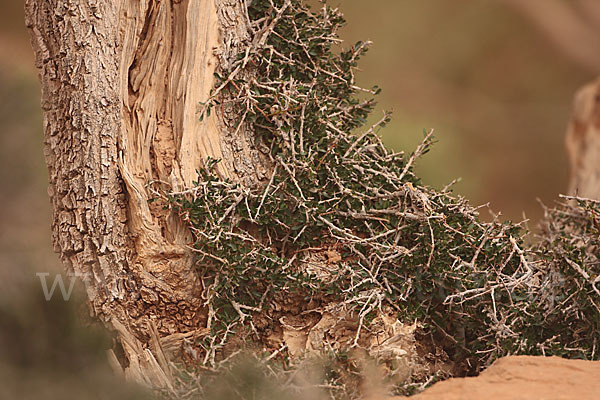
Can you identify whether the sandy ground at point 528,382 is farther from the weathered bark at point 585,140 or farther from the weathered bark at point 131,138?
the weathered bark at point 585,140

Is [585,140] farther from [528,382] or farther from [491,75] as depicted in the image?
[491,75]

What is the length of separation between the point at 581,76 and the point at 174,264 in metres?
11.3

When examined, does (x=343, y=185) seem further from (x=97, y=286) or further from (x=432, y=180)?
(x=432, y=180)

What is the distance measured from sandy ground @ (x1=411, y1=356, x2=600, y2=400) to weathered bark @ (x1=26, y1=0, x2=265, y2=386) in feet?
4.45

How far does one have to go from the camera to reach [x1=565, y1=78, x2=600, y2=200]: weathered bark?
540 cm

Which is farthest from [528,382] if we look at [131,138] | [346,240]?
[131,138]

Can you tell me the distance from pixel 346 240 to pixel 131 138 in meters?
1.15

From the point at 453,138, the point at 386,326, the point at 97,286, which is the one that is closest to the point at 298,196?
the point at 386,326

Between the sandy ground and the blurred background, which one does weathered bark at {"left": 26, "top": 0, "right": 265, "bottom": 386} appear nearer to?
the sandy ground

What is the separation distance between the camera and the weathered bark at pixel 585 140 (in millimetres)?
5398

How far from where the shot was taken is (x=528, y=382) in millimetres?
2271

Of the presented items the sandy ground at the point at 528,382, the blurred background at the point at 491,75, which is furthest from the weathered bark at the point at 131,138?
A: the blurred background at the point at 491,75

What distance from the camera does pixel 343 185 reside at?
3.22m

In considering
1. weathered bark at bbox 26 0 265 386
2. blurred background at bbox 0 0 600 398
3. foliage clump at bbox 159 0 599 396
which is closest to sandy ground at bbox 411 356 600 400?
foliage clump at bbox 159 0 599 396
